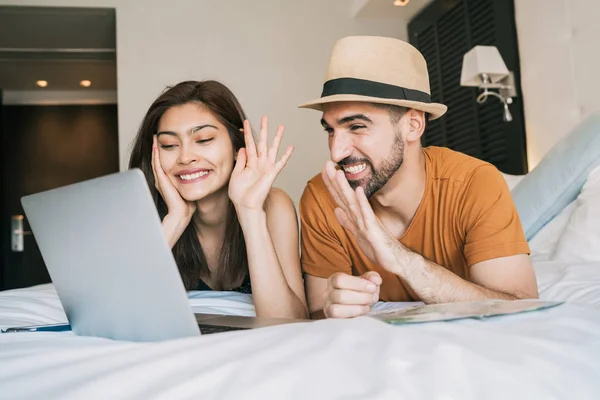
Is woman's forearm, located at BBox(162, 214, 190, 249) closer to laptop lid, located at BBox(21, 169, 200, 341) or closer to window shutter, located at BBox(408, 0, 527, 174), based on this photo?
laptop lid, located at BBox(21, 169, 200, 341)

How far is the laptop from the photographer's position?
67 centimetres

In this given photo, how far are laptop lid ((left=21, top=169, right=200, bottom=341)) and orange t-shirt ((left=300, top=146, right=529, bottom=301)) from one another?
746 millimetres

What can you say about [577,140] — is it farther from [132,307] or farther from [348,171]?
[132,307]

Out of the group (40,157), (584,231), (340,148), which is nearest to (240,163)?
(340,148)

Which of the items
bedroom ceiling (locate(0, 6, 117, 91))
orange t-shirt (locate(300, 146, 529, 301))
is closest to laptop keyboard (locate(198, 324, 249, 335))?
orange t-shirt (locate(300, 146, 529, 301))

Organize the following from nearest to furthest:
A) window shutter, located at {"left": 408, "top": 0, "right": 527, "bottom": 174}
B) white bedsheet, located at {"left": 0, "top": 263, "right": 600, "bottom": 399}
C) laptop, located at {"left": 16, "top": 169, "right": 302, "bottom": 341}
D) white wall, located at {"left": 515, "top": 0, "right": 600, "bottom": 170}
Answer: white bedsheet, located at {"left": 0, "top": 263, "right": 600, "bottom": 399} < laptop, located at {"left": 16, "top": 169, "right": 302, "bottom": 341} < white wall, located at {"left": 515, "top": 0, "right": 600, "bottom": 170} < window shutter, located at {"left": 408, "top": 0, "right": 527, "bottom": 174}

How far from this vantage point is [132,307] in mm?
743

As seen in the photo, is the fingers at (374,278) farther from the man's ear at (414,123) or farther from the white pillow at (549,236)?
the white pillow at (549,236)

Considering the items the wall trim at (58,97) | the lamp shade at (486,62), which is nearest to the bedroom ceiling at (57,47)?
the wall trim at (58,97)

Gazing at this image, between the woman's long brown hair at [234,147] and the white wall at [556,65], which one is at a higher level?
the white wall at [556,65]

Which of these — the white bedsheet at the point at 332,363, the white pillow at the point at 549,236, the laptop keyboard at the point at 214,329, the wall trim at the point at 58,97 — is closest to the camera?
the white bedsheet at the point at 332,363

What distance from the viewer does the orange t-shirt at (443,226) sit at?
4.24ft

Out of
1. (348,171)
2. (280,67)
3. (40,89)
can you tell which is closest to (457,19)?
(280,67)

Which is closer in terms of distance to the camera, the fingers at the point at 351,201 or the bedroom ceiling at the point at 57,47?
the fingers at the point at 351,201
